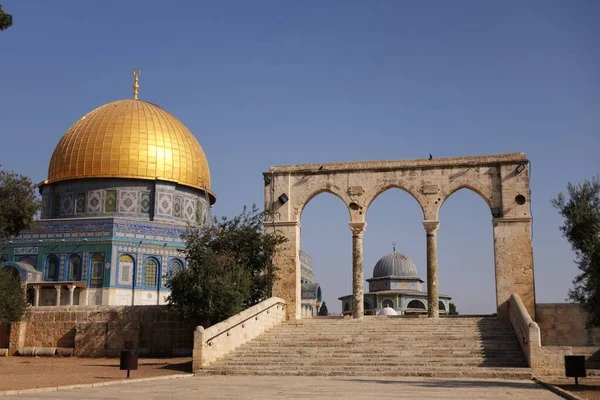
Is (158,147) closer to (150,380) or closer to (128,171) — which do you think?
(128,171)

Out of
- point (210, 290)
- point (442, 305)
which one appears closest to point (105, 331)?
point (210, 290)

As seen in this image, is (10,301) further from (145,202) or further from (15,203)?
(145,202)

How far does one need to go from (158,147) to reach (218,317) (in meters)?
23.3

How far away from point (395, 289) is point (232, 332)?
3591 centimetres

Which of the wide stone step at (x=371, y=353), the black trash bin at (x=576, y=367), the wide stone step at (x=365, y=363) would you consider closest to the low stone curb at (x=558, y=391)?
the black trash bin at (x=576, y=367)

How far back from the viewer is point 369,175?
909 inches

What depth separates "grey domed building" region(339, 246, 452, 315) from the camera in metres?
51.5

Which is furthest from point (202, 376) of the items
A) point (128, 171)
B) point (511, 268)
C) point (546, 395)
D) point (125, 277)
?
point (128, 171)

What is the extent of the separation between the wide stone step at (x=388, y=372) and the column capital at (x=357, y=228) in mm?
7720

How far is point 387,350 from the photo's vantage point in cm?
1722

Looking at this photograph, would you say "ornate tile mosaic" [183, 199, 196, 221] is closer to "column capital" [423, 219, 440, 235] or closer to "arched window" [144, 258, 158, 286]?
"arched window" [144, 258, 158, 286]

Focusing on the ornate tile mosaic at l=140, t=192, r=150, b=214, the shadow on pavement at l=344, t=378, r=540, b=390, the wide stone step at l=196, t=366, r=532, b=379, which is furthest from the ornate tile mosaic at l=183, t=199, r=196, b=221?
the shadow on pavement at l=344, t=378, r=540, b=390

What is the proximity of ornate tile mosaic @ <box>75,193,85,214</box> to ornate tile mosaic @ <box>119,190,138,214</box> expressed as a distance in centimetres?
213

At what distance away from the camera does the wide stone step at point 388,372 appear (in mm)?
14758
